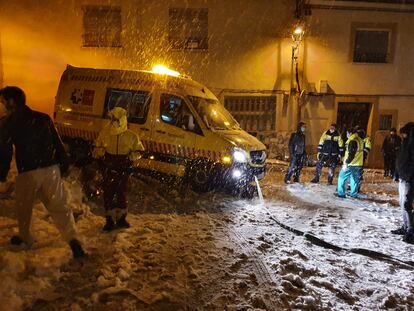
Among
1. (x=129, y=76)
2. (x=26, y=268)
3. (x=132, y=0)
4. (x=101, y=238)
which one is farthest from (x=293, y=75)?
(x=26, y=268)

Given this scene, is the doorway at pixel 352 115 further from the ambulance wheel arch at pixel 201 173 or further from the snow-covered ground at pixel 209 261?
the ambulance wheel arch at pixel 201 173

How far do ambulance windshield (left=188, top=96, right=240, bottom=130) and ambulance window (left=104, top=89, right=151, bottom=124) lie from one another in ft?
3.52

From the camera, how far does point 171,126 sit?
768 centimetres

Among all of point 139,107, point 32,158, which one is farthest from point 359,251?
point 139,107

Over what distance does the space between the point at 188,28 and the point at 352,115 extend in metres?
7.52

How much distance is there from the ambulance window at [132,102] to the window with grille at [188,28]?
5696 millimetres

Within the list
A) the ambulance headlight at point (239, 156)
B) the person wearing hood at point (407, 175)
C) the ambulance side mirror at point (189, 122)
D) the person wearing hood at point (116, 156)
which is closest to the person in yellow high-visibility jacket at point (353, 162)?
the person wearing hood at point (407, 175)

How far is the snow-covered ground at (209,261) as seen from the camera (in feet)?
11.8

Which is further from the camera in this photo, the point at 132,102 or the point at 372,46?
the point at 372,46

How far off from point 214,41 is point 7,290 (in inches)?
457

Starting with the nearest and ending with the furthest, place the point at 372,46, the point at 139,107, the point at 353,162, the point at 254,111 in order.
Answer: the point at 139,107
the point at 353,162
the point at 254,111
the point at 372,46

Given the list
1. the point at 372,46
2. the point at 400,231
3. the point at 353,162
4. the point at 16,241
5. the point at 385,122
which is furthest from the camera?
the point at 385,122

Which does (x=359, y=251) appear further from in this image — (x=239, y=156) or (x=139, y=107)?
(x=139, y=107)

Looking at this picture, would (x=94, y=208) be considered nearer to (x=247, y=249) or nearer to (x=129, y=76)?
(x=247, y=249)
